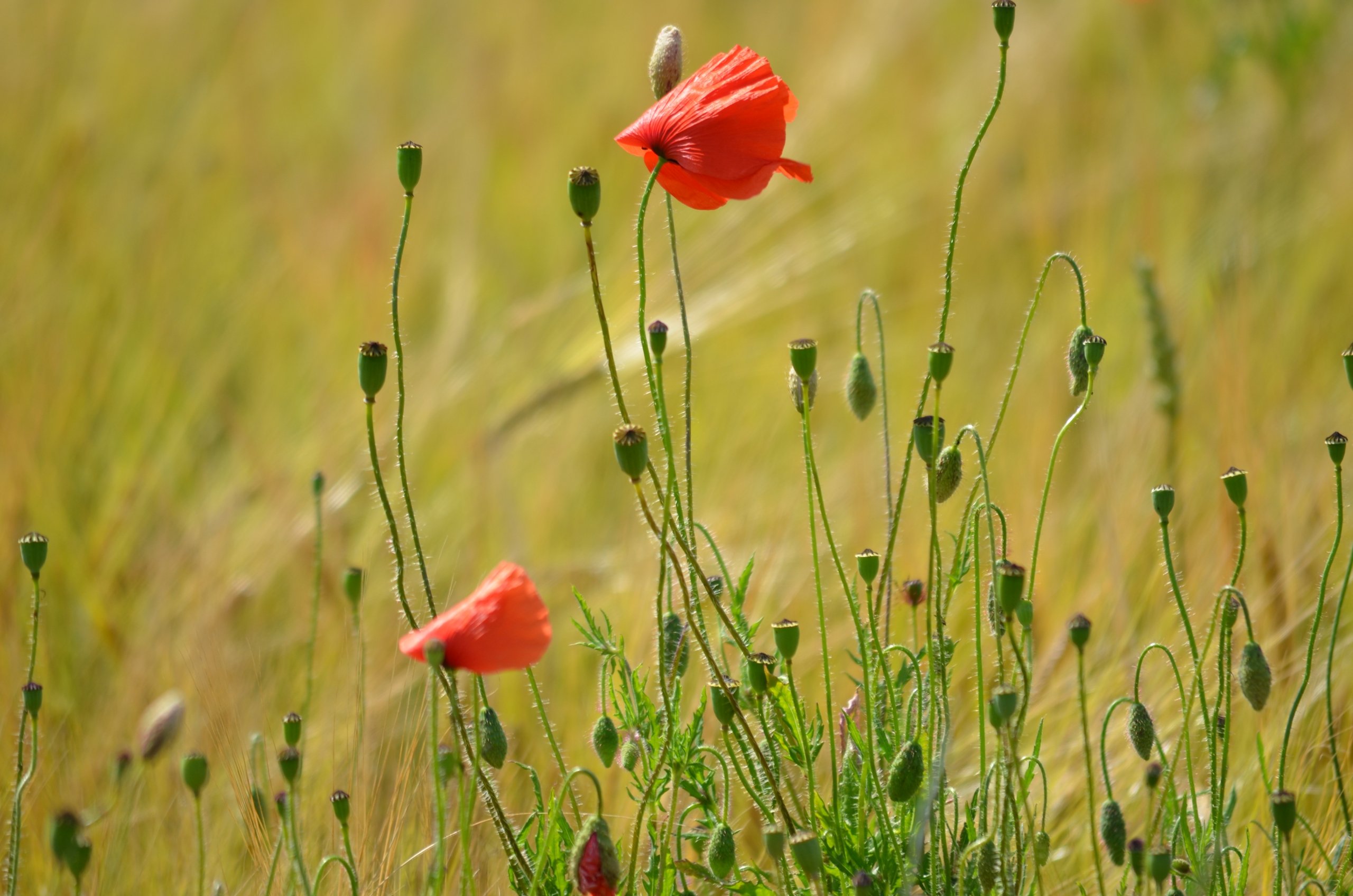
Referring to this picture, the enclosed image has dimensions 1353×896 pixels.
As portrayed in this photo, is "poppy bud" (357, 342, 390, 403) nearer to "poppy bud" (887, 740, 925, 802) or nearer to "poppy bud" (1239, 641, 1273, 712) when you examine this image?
"poppy bud" (887, 740, 925, 802)

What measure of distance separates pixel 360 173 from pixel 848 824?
6.51 ft

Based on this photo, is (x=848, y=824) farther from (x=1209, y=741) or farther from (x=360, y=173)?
(x=360, y=173)

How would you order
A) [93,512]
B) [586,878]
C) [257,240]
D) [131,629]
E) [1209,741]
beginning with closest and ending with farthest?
[586,878] < [1209,741] < [131,629] < [93,512] < [257,240]

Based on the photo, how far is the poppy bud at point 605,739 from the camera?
0.78m

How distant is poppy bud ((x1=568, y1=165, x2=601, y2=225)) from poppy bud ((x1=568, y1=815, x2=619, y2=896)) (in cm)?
32

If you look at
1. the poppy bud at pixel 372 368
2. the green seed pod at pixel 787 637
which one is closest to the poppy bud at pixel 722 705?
the green seed pod at pixel 787 637

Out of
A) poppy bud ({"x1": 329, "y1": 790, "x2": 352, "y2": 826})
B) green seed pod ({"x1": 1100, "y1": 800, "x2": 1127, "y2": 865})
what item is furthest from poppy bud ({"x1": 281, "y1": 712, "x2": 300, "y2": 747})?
green seed pod ({"x1": 1100, "y1": 800, "x2": 1127, "y2": 865})

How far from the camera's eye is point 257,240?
7.84 ft

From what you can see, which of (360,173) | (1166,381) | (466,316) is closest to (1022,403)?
(1166,381)

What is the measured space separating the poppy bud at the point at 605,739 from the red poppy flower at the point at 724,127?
1.06 feet

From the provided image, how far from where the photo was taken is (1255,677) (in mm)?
762

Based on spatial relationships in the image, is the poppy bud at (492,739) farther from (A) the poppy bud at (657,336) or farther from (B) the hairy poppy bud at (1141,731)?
(B) the hairy poppy bud at (1141,731)

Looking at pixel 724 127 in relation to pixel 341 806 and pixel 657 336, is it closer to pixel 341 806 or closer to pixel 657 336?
pixel 657 336

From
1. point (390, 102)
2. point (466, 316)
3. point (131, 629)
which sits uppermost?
point (390, 102)
